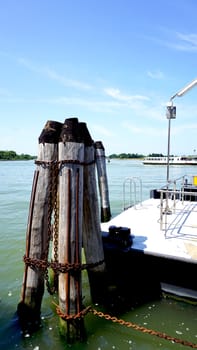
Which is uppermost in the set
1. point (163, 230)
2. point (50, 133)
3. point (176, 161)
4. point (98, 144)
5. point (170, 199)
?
point (176, 161)

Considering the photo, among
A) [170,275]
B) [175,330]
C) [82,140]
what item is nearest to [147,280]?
[170,275]

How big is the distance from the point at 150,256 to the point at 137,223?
7.39ft

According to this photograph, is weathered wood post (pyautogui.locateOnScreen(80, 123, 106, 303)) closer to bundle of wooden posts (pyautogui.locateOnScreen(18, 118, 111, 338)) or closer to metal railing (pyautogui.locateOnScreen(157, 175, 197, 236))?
bundle of wooden posts (pyautogui.locateOnScreen(18, 118, 111, 338))

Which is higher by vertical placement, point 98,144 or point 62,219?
point 98,144

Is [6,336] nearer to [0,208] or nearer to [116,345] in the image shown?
[116,345]

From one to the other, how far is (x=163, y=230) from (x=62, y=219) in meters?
3.42

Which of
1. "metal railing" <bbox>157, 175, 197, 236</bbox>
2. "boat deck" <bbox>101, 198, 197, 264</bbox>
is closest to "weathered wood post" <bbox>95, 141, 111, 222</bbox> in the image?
"metal railing" <bbox>157, 175, 197, 236</bbox>

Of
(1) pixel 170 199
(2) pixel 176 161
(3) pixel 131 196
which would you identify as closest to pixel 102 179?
(1) pixel 170 199

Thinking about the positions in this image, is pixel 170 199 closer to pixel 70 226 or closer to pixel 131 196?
pixel 70 226

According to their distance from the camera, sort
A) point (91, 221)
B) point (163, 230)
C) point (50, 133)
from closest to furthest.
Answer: point (50, 133) → point (91, 221) → point (163, 230)

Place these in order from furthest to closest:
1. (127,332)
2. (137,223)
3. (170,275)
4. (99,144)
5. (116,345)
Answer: (99,144) → (137,223) → (170,275) → (127,332) → (116,345)

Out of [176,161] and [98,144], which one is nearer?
[98,144]

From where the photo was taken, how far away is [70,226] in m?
3.96

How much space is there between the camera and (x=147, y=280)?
17.2 ft
